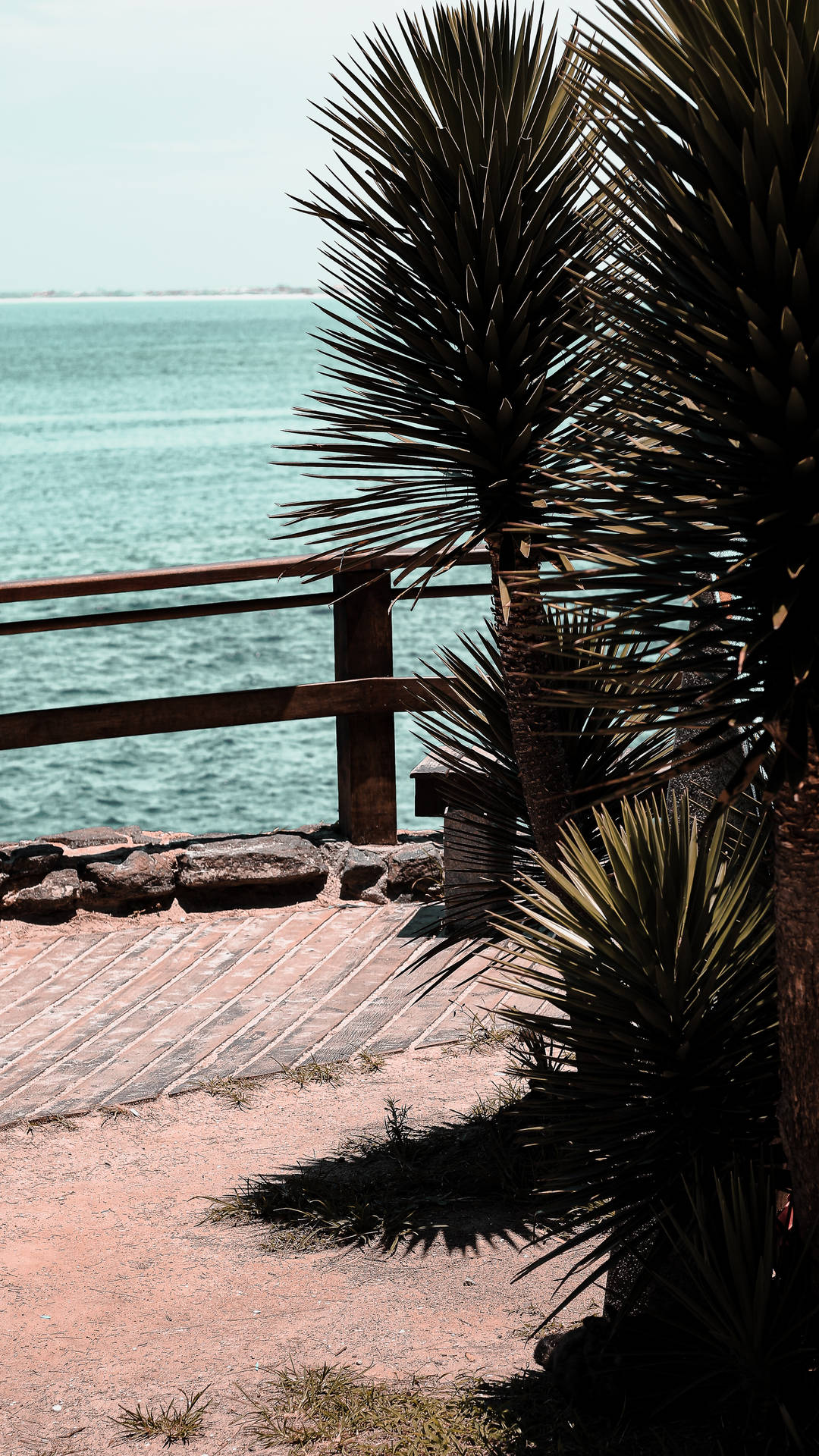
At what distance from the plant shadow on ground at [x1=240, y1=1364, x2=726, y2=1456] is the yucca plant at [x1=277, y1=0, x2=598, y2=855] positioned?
1.51 metres

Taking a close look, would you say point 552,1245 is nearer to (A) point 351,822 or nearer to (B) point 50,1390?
(B) point 50,1390

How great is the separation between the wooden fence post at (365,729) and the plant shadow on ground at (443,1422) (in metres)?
3.27

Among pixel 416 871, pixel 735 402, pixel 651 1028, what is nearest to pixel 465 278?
pixel 735 402

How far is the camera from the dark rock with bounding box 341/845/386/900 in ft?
19.8

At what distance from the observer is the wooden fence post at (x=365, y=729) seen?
6055mm

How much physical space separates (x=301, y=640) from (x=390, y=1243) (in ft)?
70.4

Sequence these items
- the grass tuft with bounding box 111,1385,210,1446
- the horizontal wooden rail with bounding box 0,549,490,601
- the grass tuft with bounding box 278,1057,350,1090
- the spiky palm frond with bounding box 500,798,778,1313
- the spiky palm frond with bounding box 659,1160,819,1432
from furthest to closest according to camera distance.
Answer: the horizontal wooden rail with bounding box 0,549,490,601 → the grass tuft with bounding box 278,1057,350,1090 → the grass tuft with bounding box 111,1385,210,1446 → the spiky palm frond with bounding box 500,798,778,1313 → the spiky palm frond with bounding box 659,1160,819,1432

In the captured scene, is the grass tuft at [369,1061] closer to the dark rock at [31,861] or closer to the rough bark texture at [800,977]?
the dark rock at [31,861]

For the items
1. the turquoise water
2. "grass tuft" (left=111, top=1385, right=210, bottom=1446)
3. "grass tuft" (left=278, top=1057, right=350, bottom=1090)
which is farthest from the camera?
the turquoise water

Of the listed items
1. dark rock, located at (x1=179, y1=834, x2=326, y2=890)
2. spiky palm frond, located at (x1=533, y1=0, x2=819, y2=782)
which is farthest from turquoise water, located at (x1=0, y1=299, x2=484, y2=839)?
dark rock, located at (x1=179, y1=834, x2=326, y2=890)

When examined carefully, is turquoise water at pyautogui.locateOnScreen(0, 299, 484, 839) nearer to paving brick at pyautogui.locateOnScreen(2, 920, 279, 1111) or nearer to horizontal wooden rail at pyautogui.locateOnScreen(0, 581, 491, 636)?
horizontal wooden rail at pyautogui.locateOnScreen(0, 581, 491, 636)

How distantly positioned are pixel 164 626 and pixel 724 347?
84.5 feet

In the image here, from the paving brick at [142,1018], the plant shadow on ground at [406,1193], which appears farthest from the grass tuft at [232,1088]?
the plant shadow on ground at [406,1193]

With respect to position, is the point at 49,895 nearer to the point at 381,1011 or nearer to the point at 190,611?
the point at 190,611
